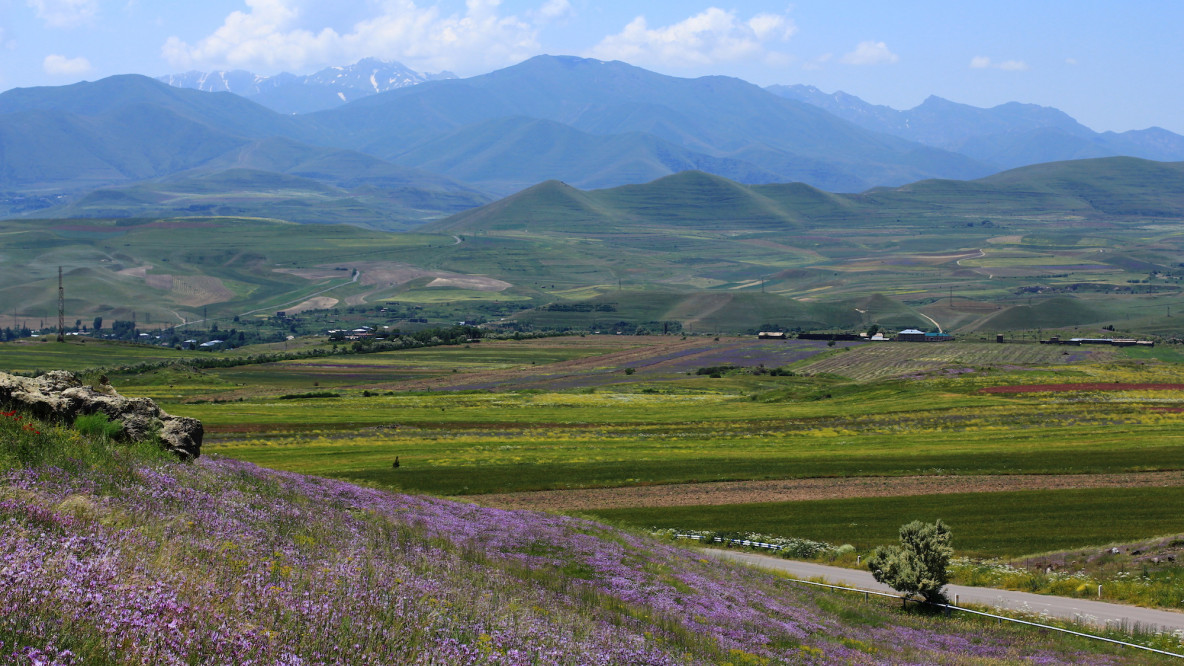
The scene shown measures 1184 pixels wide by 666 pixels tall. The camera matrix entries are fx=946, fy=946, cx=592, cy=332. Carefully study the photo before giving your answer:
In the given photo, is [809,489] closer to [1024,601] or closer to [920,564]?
[1024,601]

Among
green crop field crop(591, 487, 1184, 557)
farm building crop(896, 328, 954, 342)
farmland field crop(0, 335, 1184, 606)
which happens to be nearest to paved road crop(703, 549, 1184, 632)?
green crop field crop(591, 487, 1184, 557)

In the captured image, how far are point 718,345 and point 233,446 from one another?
116079mm

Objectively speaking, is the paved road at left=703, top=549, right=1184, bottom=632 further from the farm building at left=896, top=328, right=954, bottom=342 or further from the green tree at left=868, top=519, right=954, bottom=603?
the farm building at left=896, top=328, right=954, bottom=342

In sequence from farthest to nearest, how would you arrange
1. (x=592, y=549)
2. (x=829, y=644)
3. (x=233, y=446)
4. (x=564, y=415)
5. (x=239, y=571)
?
(x=564, y=415)
(x=233, y=446)
(x=592, y=549)
(x=829, y=644)
(x=239, y=571)

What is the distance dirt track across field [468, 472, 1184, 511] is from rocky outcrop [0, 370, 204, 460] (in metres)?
17.4

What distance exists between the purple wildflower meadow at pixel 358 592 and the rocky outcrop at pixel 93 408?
43.4 inches

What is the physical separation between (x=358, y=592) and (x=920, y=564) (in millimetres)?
16920

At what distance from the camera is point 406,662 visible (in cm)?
1006

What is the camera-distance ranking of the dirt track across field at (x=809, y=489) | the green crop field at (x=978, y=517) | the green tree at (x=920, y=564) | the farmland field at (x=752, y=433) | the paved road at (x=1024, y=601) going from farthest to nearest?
the dirt track across field at (x=809, y=489), the farmland field at (x=752, y=433), the green crop field at (x=978, y=517), the green tree at (x=920, y=564), the paved road at (x=1024, y=601)

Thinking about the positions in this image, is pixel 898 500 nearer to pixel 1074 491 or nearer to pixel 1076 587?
pixel 1074 491

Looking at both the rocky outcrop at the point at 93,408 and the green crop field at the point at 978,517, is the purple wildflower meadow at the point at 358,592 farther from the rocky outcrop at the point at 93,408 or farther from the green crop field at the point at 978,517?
the green crop field at the point at 978,517

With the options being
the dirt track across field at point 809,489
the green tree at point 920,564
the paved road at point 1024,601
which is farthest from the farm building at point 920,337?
the green tree at point 920,564

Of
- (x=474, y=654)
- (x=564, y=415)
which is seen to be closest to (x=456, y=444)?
(x=564, y=415)

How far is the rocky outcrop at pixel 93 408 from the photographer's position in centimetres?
2089
